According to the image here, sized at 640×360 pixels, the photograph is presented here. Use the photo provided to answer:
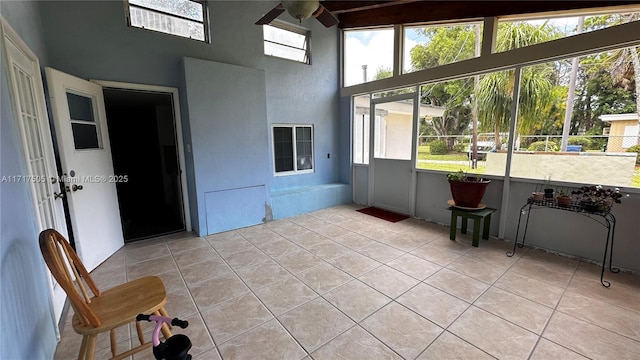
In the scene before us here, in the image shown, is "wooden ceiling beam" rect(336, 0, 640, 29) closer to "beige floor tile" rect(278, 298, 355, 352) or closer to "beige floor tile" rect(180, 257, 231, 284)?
"beige floor tile" rect(278, 298, 355, 352)

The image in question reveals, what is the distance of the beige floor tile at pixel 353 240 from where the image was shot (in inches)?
131

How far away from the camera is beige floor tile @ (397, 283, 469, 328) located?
6.47ft

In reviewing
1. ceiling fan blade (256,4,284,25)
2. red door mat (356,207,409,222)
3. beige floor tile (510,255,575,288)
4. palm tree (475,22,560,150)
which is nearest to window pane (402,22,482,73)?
palm tree (475,22,560,150)

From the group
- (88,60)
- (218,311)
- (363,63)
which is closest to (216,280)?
(218,311)

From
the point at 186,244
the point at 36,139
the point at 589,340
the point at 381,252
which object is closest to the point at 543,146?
the point at 589,340

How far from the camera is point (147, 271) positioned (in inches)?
108

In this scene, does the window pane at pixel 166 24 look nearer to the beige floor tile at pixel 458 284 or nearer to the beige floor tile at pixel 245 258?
the beige floor tile at pixel 245 258

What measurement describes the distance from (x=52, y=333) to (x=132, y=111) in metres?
5.59

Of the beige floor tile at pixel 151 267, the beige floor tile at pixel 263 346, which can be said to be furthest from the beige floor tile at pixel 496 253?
the beige floor tile at pixel 151 267

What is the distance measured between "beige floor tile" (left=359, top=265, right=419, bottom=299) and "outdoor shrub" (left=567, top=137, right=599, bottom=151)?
7.85 feet

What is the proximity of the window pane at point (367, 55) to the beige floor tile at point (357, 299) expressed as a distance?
368 cm

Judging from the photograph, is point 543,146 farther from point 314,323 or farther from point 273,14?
point 273,14

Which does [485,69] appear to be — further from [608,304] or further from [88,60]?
[88,60]

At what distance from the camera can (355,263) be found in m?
2.85
